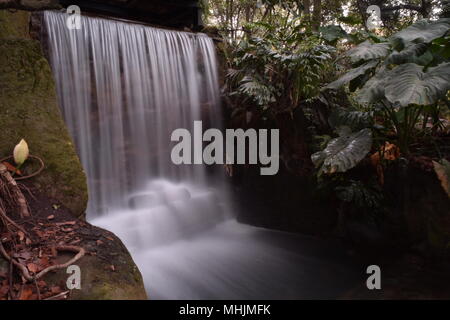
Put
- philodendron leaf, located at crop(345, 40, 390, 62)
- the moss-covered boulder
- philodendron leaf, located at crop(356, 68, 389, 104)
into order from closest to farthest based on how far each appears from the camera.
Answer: the moss-covered boulder → philodendron leaf, located at crop(356, 68, 389, 104) → philodendron leaf, located at crop(345, 40, 390, 62)

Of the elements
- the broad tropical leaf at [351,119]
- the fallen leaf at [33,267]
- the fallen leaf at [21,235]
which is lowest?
the fallen leaf at [33,267]

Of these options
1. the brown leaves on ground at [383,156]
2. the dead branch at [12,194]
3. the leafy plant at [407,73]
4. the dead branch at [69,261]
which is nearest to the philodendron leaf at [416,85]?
the leafy plant at [407,73]

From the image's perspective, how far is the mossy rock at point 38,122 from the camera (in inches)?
110

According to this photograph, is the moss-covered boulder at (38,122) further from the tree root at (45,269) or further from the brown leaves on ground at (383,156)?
the brown leaves on ground at (383,156)

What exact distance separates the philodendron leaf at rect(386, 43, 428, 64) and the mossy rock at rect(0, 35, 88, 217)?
334cm

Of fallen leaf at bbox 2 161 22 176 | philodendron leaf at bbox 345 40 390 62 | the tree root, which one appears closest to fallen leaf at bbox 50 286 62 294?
the tree root

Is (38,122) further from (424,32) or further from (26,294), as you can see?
(424,32)

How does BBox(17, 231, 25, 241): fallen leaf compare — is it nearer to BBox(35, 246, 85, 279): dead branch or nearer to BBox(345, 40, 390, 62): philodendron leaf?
BBox(35, 246, 85, 279): dead branch

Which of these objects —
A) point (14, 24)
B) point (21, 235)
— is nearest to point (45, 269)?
point (21, 235)

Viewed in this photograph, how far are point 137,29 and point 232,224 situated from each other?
3.51 metres

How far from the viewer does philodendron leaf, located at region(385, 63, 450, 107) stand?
2.90 m
